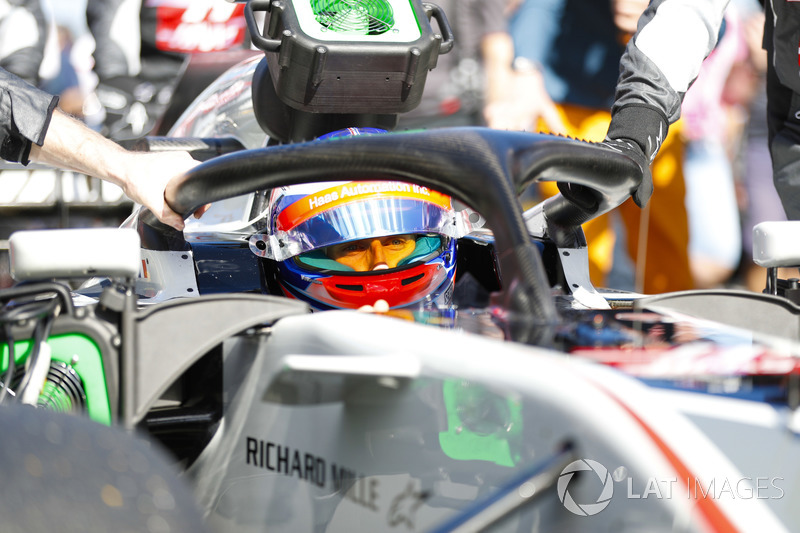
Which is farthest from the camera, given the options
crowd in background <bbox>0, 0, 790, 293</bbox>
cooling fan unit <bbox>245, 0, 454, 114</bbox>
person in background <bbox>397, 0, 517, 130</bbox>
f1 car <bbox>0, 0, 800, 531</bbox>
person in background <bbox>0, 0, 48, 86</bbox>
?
person in background <bbox>397, 0, 517, 130</bbox>

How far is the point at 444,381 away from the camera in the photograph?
0.90 metres

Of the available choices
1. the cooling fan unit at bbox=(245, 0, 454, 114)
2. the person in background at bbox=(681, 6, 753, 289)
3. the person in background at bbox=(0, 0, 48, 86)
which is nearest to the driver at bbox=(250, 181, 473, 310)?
the cooling fan unit at bbox=(245, 0, 454, 114)

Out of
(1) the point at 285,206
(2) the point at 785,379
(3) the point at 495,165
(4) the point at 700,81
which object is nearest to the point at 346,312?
(3) the point at 495,165

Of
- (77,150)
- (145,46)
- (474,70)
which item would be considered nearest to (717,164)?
(474,70)

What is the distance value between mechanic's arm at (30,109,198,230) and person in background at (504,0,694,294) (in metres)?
3.20

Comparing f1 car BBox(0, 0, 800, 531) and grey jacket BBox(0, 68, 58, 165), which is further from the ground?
f1 car BBox(0, 0, 800, 531)

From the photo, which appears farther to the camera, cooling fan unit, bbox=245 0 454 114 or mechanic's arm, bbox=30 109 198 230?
cooling fan unit, bbox=245 0 454 114

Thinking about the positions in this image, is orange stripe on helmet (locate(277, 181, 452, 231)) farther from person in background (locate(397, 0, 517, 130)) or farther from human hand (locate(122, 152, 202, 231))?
person in background (locate(397, 0, 517, 130))

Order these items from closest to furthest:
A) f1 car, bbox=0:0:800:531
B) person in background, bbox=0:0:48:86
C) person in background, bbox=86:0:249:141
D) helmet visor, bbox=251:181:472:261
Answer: f1 car, bbox=0:0:800:531 < helmet visor, bbox=251:181:472:261 < person in background, bbox=0:0:48:86 < person in background, bbox=86:0:249:141

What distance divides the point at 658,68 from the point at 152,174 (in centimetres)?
120

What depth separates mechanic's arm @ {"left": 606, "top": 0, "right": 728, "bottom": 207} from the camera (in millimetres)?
1895

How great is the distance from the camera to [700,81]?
15.5 ft

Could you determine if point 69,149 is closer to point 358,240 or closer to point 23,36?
point 358,240

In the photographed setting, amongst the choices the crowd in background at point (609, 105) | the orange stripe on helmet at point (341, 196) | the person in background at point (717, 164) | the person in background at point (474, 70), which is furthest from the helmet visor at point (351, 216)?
the person in background at point (717, 164)
